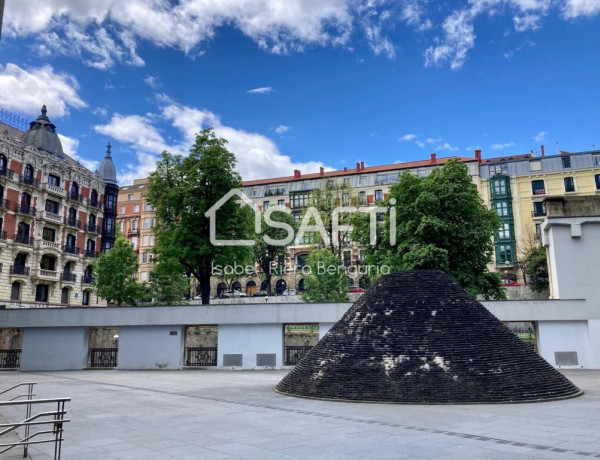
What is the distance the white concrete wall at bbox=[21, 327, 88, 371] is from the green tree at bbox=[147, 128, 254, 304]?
8324 millimetres

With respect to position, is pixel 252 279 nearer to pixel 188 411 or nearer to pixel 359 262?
pixel 359 262

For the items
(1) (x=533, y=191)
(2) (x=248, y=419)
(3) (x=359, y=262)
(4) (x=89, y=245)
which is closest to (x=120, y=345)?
(2) (x=248, y=419)

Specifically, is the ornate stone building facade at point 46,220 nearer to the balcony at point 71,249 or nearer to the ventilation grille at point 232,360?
the balcony at point 71,249

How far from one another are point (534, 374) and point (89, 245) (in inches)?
2243

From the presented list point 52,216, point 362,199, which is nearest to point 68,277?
point 52,216

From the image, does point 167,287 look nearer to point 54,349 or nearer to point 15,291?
point 15,291

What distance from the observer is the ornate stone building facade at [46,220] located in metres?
49.3

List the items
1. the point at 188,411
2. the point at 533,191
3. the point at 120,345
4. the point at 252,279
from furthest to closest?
the point at 252,279 → the point at 533,191 → the point at 120,345 → the point at 188,411

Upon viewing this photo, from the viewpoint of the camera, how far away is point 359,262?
71.1 metres

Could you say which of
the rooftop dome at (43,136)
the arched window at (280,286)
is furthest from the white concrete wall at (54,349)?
the arched window at (280,286)

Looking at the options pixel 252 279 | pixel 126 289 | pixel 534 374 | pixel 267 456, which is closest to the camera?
pixel 267 456

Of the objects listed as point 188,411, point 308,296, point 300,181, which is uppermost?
point 300,181

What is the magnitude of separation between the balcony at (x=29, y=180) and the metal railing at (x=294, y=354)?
36043 mm

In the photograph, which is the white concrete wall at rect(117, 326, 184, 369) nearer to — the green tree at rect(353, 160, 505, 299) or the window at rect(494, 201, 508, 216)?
the green tree at rect(353, 160, 505, 299)
